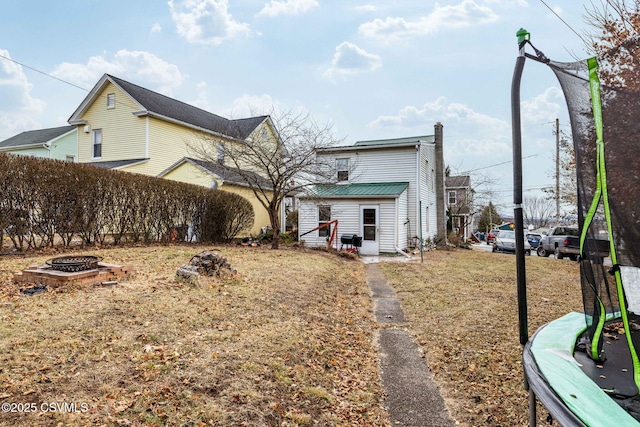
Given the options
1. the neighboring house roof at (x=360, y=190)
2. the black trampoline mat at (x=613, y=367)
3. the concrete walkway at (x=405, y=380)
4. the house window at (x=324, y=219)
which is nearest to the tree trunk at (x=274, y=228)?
the neighboring house roof at (x=360, y=190)

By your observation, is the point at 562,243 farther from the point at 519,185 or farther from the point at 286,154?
the point at 519,185

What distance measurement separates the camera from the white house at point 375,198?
47.6 ft

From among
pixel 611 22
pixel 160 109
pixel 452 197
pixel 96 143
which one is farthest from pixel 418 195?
pixel 452 197

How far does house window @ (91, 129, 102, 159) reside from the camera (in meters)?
18.6

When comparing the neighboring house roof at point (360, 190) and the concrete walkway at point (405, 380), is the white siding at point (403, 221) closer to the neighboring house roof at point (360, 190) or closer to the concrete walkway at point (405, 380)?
the neighboring house roof at point (360, 190)

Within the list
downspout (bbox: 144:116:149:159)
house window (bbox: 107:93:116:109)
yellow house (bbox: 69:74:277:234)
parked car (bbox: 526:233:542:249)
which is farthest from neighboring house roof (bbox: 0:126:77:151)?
parked car (bbox: 526:233:542:249)

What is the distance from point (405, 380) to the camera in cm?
352

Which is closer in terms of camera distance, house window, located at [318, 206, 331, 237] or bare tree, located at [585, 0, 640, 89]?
bare tree, located at [585, 0, 640, 89]

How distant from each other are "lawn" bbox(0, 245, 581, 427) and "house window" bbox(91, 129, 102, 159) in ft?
46.9

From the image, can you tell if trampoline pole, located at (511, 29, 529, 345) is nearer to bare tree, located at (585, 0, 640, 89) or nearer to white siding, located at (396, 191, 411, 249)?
bare tree, located at (585, 0, 640, 89)

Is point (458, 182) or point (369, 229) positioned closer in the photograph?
point (369, 229)

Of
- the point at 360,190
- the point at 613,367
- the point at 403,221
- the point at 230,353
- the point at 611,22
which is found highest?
the point at 611,22

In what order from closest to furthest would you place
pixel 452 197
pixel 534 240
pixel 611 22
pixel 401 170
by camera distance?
pixel 611 22 → pixel 401 170 → pixel 534 240 → pixel 452 197

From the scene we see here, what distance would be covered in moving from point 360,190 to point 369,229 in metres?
1.82
